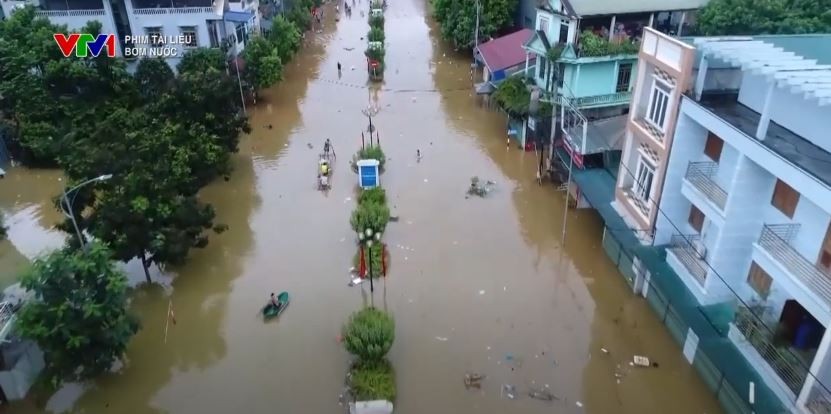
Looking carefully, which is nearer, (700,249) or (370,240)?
(700,249)

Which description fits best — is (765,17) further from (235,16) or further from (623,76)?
(235,16)

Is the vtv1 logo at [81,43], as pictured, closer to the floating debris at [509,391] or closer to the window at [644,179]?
the floating debris at [509,391]

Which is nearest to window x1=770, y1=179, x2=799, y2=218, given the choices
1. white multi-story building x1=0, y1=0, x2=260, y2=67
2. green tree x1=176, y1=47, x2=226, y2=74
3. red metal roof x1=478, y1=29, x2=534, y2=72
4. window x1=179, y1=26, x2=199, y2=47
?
red metal roof x1=478, y1=29, x2=534, y2=72

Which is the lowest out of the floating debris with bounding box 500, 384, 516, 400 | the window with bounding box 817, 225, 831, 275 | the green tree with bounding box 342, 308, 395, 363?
the floating debris with bounding box 500, 384, 516, 400

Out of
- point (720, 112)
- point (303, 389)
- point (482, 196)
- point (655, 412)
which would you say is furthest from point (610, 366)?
point (482, 196)

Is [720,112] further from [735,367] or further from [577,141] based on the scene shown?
[577,141]

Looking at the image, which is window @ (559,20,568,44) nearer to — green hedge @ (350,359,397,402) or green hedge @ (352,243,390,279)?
green hedge @ (352,243,390,279)

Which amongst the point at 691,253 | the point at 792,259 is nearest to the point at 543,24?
the point at 691,253
